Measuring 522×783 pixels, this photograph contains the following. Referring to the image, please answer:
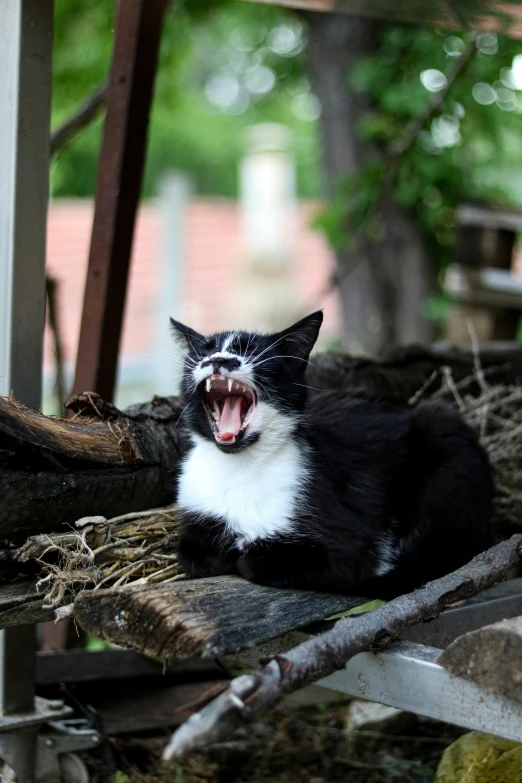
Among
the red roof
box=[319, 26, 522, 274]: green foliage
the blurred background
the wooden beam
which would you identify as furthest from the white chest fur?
the red roof

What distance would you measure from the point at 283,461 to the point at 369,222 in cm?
401

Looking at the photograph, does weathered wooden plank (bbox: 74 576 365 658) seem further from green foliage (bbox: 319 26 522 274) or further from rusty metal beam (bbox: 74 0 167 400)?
green foliage (bbox: 319 26 522 274)

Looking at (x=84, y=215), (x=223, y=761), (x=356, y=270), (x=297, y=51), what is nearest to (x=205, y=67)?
(x=84, y=215)

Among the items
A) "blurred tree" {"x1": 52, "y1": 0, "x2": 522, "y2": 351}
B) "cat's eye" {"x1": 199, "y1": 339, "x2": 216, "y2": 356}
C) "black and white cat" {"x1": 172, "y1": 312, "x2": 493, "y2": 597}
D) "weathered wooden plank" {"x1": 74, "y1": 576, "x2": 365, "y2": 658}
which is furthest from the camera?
"blurred tree" {"x1": 52, "y1": 0, "x2": 522, "y2": 351}

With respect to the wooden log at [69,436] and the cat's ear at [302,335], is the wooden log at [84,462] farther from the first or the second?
the cat's ear at [302,335]

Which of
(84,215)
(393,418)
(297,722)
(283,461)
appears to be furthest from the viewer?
(84,215)

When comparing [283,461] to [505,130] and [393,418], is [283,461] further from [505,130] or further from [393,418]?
[505,130]

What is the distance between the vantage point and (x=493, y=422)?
450cm

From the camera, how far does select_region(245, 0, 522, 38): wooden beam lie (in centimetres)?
392

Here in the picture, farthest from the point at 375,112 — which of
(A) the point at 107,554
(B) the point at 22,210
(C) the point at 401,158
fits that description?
(A) the point at 107,554

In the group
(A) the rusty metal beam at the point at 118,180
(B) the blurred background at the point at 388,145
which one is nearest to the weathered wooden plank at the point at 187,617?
(A) the rusty metal beam at the point at 118,180

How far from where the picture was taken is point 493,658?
2033mm

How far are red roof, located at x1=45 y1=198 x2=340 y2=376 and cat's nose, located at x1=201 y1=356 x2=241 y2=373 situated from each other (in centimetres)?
942

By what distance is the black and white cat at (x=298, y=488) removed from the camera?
9.20 feet
